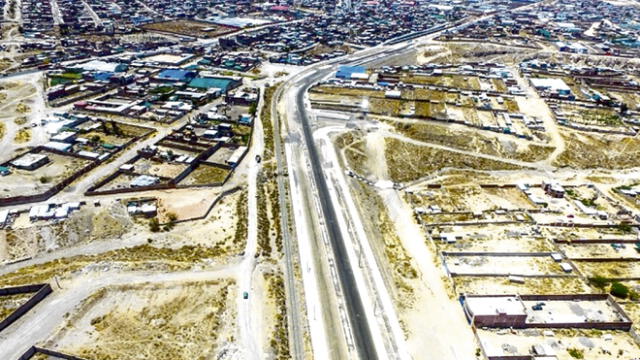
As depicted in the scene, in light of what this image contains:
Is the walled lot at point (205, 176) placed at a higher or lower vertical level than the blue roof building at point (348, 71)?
lower

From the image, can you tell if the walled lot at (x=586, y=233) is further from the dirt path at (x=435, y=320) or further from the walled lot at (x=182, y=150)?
the walled lot at (x=182, y=150)

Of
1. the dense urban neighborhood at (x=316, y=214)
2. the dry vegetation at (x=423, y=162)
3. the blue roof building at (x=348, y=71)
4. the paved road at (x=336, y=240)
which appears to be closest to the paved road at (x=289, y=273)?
the dense urban neighborhood at (x=316, y=214)

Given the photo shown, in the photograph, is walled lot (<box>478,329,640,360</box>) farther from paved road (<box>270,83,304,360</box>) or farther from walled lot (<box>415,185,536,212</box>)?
walled lot (<box>415,185,536,212</box>)

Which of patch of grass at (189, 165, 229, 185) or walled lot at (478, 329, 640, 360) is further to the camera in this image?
patch of grass at (189, 165, 229, 185)

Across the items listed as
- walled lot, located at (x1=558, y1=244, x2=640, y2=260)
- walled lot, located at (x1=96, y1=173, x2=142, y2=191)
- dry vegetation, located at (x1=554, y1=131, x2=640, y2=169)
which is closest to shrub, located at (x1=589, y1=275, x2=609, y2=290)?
walled lot, located at (x1=558, y1=244, x2=640, y2=260)

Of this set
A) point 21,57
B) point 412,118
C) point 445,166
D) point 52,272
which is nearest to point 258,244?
point 52,272

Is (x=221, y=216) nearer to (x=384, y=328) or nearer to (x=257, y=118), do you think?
(x=384, y=328)
